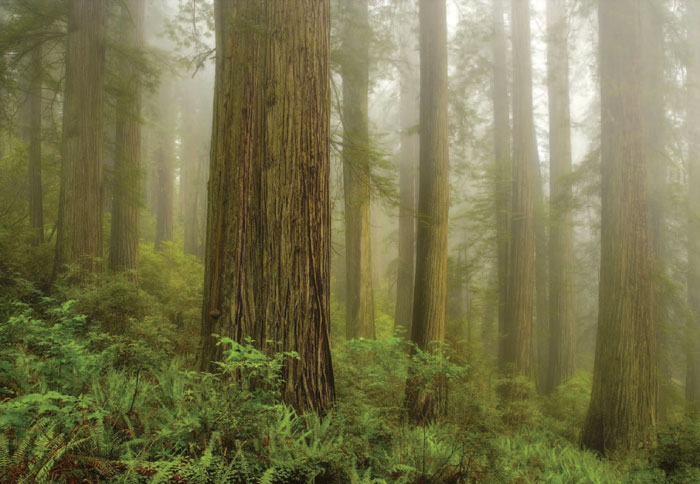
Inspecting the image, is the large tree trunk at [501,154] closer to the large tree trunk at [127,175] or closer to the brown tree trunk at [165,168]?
the large tree trunk at [127,175]

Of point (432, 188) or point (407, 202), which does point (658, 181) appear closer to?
point (407, 202)

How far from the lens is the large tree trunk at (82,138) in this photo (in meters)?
7.62

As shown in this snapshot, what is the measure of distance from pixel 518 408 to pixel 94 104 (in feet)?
36.3

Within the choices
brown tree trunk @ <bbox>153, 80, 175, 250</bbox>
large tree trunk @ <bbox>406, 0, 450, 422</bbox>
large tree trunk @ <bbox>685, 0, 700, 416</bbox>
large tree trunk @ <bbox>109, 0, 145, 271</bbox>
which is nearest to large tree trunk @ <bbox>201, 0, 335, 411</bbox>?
large tree trunk @ <bbox>406, 0, 450, 422</bbox>

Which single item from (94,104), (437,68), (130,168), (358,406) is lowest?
(358,406)

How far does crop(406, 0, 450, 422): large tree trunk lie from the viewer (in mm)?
7027

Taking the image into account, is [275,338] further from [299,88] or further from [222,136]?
[299,88]

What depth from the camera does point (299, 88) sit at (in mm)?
3553

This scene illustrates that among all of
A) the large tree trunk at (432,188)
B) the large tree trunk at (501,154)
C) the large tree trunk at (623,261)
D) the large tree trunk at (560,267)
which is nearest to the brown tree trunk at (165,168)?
the large tree trunk at (432,188)

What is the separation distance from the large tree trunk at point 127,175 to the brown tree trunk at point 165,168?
218 inches

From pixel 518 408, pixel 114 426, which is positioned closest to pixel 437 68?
pixel 518 408

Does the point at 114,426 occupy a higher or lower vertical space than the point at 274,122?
lower

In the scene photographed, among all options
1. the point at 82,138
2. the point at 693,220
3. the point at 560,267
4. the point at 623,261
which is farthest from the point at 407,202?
the point at 82,138

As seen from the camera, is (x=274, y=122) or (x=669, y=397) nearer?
(x=274, y=122)
